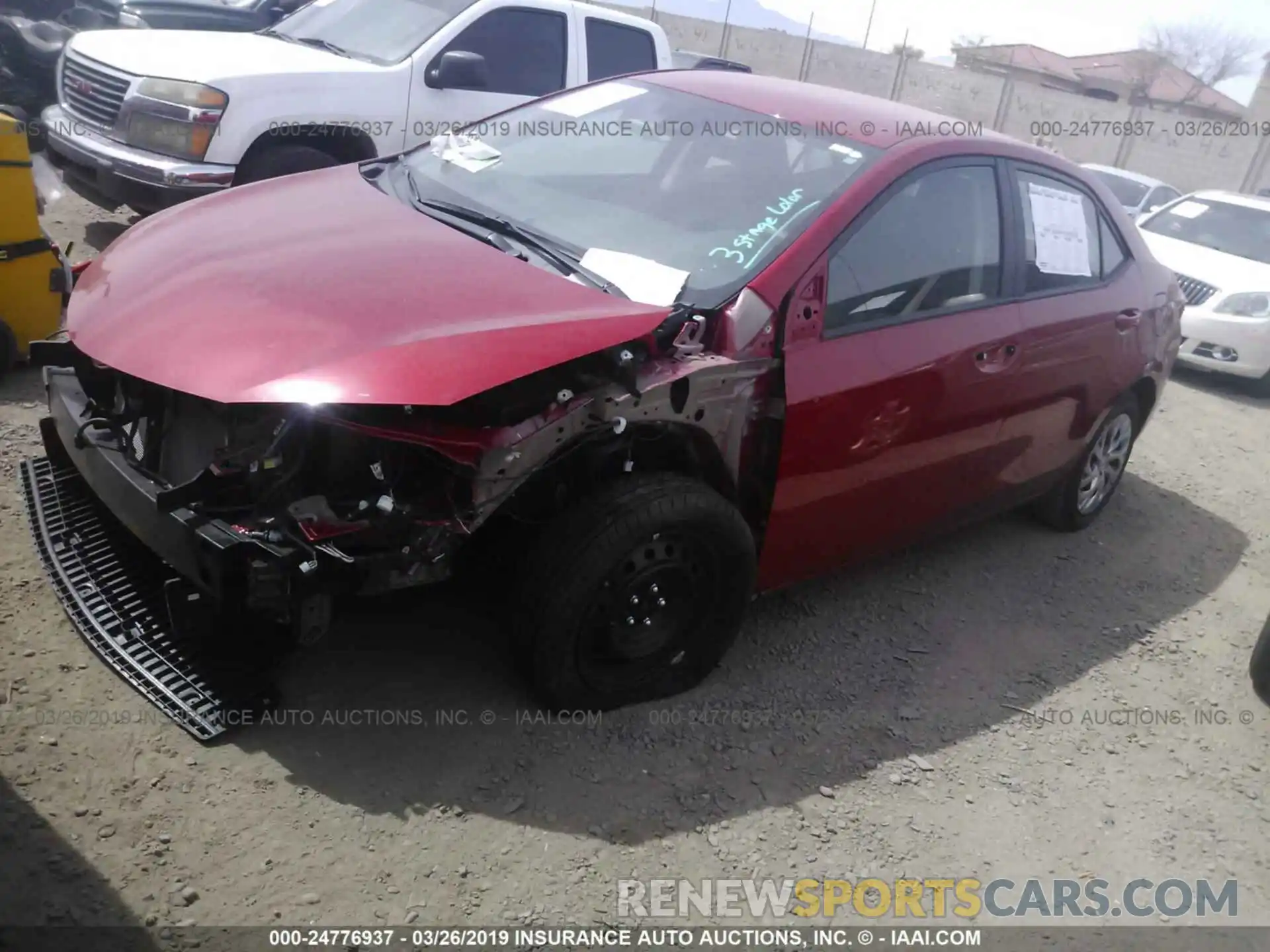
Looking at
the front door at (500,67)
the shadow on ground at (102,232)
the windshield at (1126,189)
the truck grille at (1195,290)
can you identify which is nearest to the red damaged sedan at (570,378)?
the front door at (500,67)

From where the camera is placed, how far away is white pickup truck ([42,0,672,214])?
5.50 metres

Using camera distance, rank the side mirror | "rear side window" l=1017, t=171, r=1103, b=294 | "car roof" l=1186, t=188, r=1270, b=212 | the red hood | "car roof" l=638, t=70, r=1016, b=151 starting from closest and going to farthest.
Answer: the red hood, "car roof" l=638, t=70, r=1016, b=151, "rear side window" l=1017, t=171, r=1103, b=294, the side mirror, "car roof" l=1186, t=188, r=1270, b=212

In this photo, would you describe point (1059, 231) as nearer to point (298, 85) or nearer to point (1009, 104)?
point (298, 85)

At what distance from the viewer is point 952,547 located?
4578mm

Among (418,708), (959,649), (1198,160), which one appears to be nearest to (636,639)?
(418,708)

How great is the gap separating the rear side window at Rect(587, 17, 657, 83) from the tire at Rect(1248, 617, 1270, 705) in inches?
209

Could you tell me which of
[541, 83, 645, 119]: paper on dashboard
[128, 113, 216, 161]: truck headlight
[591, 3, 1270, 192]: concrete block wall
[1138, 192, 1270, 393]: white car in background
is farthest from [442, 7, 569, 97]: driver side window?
[591, 3, 1270, 192]: concrete block wall

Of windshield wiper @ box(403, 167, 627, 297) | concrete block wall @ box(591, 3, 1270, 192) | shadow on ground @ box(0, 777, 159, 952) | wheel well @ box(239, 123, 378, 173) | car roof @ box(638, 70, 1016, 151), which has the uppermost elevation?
car roof @ box(638, 70, 1016, 151)

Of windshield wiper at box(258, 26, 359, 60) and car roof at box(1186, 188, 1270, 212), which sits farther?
car roof at box(1186, 188, 1270, 212)

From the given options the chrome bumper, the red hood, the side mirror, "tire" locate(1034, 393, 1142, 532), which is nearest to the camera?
the red hood

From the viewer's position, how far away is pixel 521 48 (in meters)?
6.73

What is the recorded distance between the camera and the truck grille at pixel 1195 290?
8.45 meters

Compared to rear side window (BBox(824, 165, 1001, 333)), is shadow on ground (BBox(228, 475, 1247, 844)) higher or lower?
lower

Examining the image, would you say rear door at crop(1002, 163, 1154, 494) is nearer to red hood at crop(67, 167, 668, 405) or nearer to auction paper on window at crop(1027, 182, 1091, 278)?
auction paper on window at crop(1027, 182, 1091, 278)
